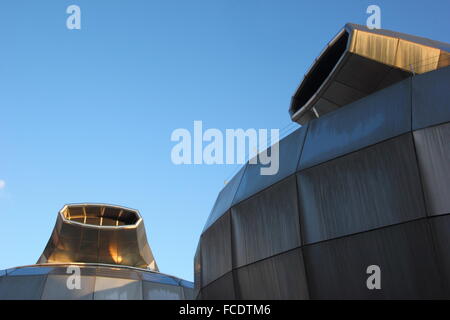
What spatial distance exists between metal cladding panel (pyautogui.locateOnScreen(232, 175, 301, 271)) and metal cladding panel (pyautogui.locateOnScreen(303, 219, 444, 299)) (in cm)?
99

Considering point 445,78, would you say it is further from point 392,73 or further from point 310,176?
point 392,73

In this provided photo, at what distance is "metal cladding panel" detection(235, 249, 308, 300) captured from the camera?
11.9m

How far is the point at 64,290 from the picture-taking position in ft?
90.6

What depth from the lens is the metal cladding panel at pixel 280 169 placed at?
13473 millimetres

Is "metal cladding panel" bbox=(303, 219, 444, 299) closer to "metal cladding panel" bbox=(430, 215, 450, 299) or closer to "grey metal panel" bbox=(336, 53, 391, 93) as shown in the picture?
"metal cladding panel" bbox=(430, 215, 450, 299)

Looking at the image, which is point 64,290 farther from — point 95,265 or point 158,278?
point 158,278

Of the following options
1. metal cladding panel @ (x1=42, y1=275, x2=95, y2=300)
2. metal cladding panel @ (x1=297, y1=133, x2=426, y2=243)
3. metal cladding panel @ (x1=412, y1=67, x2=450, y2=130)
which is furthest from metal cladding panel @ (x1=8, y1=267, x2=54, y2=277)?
metal cladding panel @ (x1=412, y1=67, x2=450, y2=130)

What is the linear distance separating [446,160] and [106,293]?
22908 mm

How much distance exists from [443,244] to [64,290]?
23.8 meters

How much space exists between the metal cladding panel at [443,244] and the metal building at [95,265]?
22.3 metres

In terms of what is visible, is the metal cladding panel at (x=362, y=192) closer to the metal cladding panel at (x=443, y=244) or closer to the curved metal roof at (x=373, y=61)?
the metal cladding panel at (x=443, y=244)

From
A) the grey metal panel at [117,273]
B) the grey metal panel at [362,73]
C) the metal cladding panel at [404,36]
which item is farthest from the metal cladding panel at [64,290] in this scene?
the metal cladding panel at [404,36]

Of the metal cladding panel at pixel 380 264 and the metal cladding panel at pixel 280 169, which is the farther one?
the metal cladding panel at pixel 280 169
